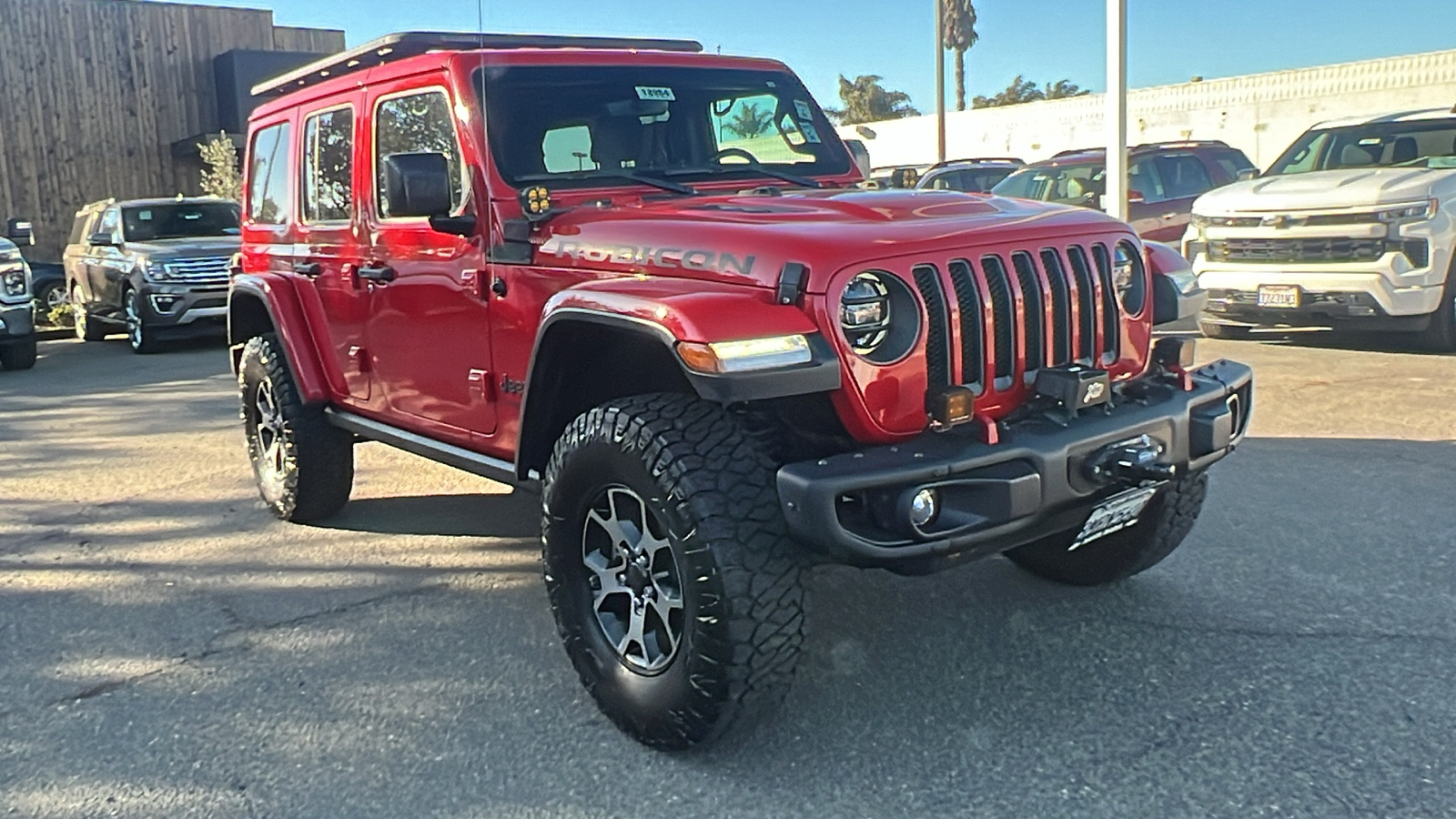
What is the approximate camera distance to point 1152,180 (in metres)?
12.4

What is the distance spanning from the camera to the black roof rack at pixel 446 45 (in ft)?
14.6

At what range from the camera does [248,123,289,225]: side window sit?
5410 millimetres

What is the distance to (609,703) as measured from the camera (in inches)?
129

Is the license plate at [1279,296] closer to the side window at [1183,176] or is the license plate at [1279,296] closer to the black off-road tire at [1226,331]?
the black off-road tire at [1226,331]

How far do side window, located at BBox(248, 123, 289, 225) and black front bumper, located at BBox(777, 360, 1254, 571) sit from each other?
350 centimetres

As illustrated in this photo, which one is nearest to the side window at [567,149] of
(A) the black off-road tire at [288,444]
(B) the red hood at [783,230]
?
(B) the red hood at [783,230]

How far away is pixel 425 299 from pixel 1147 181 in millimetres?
9847

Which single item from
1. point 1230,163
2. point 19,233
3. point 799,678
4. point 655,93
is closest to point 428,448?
point 655,93

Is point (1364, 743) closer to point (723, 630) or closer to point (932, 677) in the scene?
point (932, 677)

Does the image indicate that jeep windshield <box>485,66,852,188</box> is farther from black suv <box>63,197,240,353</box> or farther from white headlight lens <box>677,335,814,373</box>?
black suv <box>63,197,240,353</box>

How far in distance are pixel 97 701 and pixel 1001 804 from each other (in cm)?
264

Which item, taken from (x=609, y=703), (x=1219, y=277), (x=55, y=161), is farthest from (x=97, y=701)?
(x=55, y=161)

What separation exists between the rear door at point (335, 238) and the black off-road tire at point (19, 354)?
8.09 meters

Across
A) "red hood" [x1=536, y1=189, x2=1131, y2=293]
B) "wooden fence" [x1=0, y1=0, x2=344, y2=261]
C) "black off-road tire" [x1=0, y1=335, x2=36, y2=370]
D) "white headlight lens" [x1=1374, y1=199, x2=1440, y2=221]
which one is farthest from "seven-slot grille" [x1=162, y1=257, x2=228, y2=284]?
Answer: "wooden fence" [x1=0, y1=0, x2=344, y2=261]
